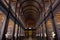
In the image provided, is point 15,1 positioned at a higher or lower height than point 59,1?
higher

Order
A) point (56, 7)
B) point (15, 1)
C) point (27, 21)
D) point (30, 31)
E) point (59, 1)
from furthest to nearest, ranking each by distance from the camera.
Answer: point (27, 21) → point (30, 31) → point (15, 1) → point (56, 7) → point (59, 1)

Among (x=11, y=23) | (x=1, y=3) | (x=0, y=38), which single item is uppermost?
(x=1, y=3)

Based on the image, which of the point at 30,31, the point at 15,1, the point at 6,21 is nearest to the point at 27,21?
the point at 30,31

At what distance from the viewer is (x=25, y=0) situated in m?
20.5

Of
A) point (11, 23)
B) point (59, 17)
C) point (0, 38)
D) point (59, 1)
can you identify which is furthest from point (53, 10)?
point (11, 23)

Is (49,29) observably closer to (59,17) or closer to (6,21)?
(59,17)

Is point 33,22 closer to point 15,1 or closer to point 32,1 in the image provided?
point 32,1

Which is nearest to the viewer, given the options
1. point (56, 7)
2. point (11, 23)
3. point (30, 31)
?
point (56, 7)

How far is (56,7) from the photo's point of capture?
9.68 m

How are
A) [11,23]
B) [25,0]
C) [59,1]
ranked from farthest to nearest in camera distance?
[25,0]
[11,23]
[59,1]

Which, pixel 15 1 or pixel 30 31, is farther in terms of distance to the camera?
pixel 30 31

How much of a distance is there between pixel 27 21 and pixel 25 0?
15.8m

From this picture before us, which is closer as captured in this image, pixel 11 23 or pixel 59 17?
pixel 59 17

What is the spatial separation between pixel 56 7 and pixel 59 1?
3.70ft
